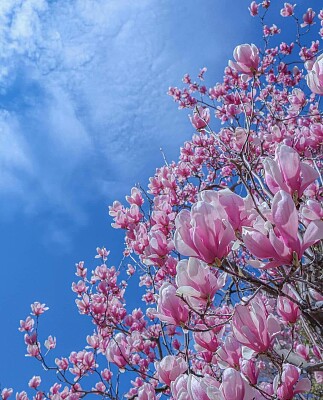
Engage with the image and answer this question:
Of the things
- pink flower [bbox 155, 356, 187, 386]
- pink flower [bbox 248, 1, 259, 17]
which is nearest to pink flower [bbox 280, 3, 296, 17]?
pink flower [bbox 248, 1, 259, 17]

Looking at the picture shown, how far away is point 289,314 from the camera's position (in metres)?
1.73

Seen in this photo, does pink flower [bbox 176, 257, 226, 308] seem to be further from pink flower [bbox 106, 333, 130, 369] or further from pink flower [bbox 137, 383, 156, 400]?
pink flower [bbox 106, 333, 130, 369]

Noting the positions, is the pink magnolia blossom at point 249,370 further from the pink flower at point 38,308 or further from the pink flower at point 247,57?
the pink flower at point 38,308

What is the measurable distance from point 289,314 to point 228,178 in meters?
5.08

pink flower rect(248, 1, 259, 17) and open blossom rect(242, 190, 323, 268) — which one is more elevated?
pink flower rect(248, 1, 259, 17)

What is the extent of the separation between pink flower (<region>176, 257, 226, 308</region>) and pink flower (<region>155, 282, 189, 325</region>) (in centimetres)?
17

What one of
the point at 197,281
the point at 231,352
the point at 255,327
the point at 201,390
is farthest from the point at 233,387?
the point at 231,352

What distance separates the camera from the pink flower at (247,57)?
2490mm

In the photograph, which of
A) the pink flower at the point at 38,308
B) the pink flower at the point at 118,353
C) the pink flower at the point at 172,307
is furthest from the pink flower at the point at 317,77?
the pink flower at the point at 38,308

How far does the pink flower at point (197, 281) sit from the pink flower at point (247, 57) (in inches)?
65.5

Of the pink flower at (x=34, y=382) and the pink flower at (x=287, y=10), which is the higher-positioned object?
the pink flower at (x=287, y=10)

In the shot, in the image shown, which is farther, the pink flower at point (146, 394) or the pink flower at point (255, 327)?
Answer: the pink flower at point (146, 394)

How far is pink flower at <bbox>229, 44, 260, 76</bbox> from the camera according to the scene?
2.49 m

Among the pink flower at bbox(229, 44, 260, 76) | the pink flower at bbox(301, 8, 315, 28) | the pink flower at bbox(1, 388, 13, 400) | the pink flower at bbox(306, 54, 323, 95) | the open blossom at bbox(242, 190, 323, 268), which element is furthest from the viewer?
the pink flower at bbox(301, 8, 315, 28)
